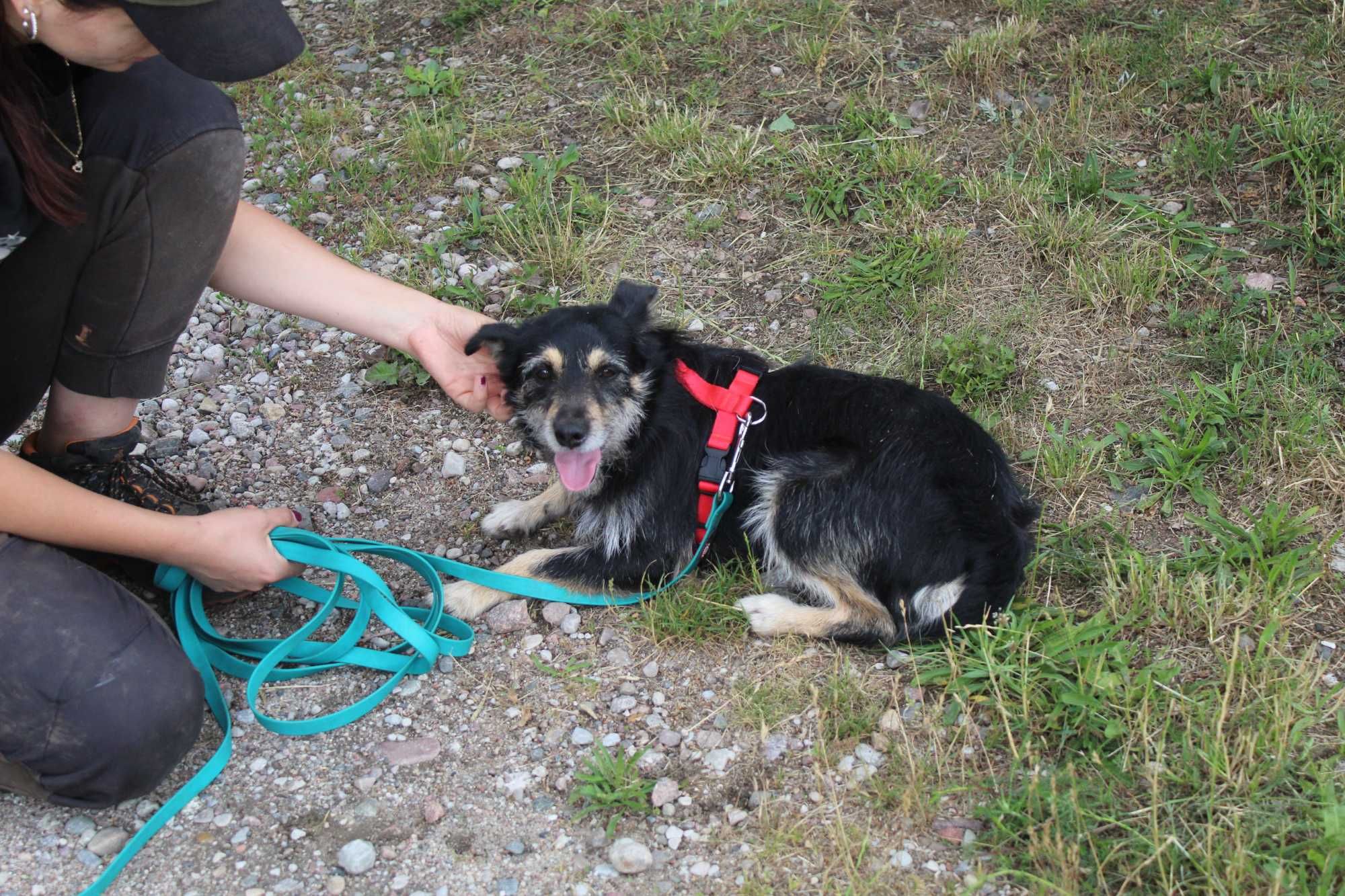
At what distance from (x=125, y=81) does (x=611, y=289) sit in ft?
6.93

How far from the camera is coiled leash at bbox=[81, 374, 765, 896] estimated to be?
3078 millimetres

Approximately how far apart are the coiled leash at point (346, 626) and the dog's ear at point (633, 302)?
1.16 ft

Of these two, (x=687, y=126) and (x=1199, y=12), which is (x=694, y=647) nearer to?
(x=687, y=126)

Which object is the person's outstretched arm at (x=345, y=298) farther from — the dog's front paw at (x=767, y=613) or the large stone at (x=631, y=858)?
the large stone at (x=631, y=858)

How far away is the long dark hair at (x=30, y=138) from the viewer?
103 inches

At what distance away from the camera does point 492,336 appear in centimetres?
346

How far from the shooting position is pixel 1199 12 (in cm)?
544

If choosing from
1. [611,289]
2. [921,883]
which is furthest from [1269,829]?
[611,289]

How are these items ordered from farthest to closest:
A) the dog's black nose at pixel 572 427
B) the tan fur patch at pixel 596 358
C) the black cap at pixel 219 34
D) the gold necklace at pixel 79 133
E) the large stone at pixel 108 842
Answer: the tan fur patch at pixel 596 358, the dog's black nose at pixel 572 427, the gold necklace at pixel 79 133, the large stone at pixel 108 842, the black cap at pixel 219 34

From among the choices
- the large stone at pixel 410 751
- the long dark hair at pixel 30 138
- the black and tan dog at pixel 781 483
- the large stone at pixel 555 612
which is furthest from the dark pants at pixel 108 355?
the large stone at pixel 555 612

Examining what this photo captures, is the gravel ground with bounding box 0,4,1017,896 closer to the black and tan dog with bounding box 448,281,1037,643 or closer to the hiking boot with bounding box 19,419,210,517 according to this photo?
the black and tan dog with bounding box 448,281,1037,643

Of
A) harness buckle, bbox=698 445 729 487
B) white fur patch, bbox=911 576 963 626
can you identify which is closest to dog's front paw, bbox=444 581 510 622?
harness buckle, bbox=698 445 729 487

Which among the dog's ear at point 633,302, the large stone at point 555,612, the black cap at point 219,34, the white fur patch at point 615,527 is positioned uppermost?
the black cap at point 219,34

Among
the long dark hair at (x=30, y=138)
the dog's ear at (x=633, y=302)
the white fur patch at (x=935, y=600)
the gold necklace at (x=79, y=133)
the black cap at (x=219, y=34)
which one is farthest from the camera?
the dog's ear at (x=633, y=302)
